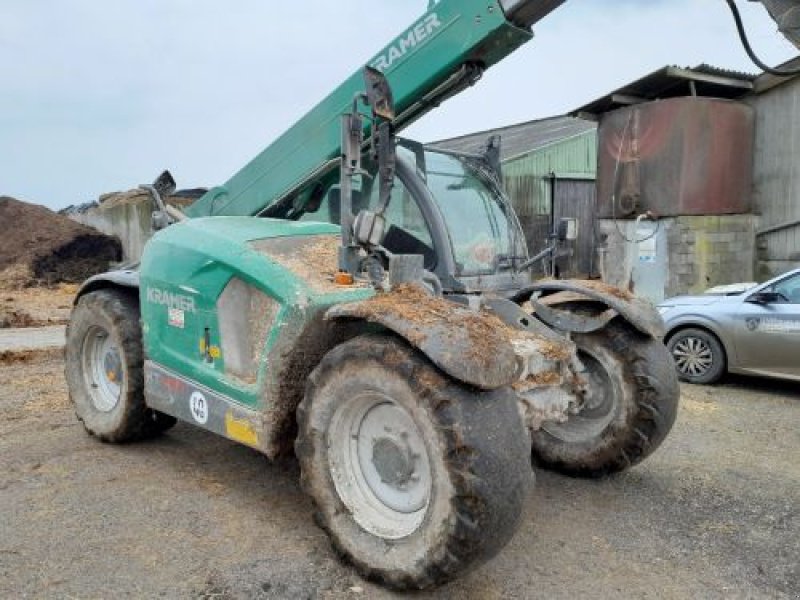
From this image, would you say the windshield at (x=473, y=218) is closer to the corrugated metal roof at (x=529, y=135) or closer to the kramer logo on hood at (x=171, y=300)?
the kramer logo on hood at (x=171, y=300)

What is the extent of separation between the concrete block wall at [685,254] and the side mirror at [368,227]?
10506 millimetres

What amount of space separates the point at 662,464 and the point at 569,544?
167cm

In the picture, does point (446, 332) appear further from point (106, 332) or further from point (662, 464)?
point (106, 332)

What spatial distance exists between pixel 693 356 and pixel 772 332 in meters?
0.95

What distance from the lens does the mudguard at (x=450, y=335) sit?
Answer: 2.91 metres

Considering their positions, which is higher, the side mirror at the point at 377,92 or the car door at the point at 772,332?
the side mirror at the point at 377,92

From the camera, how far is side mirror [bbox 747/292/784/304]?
768 centimetres

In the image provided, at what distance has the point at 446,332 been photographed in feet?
9.91

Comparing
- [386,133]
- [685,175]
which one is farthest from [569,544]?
[685,175]

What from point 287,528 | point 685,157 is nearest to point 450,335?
point 287,528

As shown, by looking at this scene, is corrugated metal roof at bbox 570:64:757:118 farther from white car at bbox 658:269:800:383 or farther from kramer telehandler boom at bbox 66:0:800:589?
kramer telehandler boom at bbox 66:0:800:589

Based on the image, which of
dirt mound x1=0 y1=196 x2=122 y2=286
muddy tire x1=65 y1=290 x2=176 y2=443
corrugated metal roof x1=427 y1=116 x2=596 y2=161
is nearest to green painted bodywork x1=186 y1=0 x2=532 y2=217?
muddy tire x1=65 y1=290 x2=176 y2=443

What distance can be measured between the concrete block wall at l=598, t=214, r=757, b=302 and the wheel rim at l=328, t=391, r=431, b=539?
10884mm

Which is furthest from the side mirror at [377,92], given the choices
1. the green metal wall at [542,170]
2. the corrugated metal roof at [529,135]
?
the green metal wall at [542,170]
